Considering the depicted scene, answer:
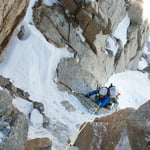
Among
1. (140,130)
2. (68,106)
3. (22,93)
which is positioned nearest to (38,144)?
(140,130)

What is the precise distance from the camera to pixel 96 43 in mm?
19125

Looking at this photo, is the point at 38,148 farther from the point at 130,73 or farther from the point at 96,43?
the point at 130,73

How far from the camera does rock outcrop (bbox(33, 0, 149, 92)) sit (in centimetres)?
1703

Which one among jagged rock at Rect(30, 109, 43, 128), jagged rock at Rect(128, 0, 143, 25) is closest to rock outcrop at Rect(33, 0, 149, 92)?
jagged rock at Rect(128, 0, 143, 25)

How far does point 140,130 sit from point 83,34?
13.8 meters

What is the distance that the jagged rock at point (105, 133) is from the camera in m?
7.49

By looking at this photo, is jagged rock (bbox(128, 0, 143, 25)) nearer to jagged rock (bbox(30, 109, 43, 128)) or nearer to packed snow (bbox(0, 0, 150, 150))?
packed snow (bbox(0, 0, 150, 150))

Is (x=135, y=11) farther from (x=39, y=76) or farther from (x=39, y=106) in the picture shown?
(x=39, y=106)

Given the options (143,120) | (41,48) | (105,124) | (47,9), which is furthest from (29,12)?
(143,120)

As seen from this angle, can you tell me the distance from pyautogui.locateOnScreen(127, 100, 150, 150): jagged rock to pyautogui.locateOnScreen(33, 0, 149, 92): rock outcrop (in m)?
10.5

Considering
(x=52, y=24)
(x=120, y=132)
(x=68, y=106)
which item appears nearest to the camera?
(x=120, y=132)

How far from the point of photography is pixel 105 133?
798 centimetres

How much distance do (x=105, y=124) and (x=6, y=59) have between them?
814 centimetres

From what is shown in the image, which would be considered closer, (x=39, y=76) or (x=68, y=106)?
(x=68, y=106)
